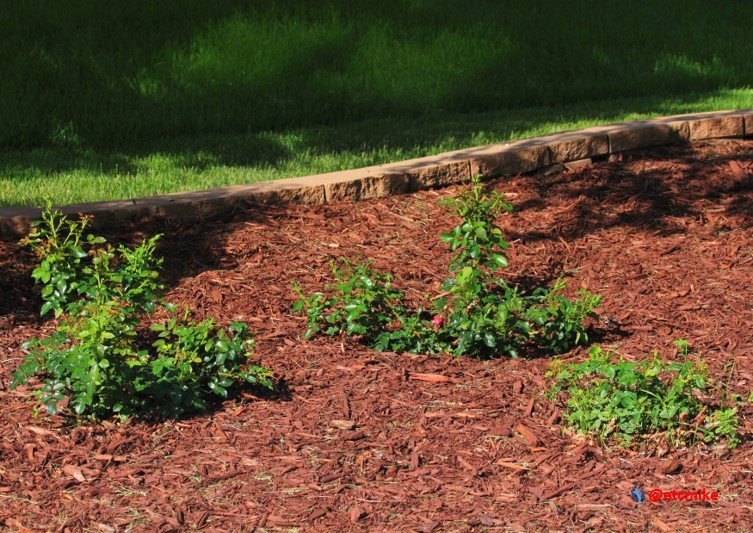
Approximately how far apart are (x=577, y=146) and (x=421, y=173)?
1195 millimetres

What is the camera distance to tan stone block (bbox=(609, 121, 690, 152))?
6.82m

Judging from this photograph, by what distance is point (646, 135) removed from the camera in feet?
22.7

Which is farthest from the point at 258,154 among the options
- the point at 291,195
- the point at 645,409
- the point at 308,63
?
the point at 645,409

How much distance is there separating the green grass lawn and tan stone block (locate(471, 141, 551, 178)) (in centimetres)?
68

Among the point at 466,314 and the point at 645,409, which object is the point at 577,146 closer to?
the point at 466,314

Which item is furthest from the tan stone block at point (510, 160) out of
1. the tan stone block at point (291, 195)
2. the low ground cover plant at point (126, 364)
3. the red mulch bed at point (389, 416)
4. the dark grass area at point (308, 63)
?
the low ground cover plant at point (126, 364)

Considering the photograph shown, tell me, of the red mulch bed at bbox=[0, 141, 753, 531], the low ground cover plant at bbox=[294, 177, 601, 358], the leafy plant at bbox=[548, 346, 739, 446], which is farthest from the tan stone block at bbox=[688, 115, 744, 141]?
the leafy plant at bbox=[548, 346, 739, 446]

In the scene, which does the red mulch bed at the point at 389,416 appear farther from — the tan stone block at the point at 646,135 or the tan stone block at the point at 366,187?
the tan stone block at the point at 646,135

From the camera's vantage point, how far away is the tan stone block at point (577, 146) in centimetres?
663

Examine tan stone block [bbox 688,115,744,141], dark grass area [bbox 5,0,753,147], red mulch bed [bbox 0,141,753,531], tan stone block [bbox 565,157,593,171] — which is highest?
dark grass area [bbox 5,0,753,147]

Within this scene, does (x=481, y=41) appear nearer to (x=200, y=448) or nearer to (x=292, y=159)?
(x=292, y=159)

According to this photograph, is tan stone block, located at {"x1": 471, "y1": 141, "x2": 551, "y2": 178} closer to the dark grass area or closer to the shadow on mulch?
the shadow on mulch

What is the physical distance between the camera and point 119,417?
3.70 metres

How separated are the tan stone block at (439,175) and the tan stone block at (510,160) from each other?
0.22 ft
